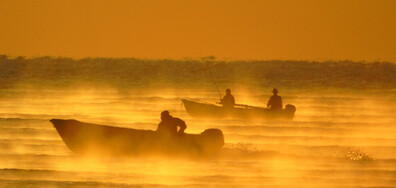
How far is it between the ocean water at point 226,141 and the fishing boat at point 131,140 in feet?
0.84

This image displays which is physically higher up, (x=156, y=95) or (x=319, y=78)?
(x=319, y=78)

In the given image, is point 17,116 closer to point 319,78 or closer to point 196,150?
point 196,150

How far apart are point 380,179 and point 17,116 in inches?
804

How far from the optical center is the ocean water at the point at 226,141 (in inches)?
945

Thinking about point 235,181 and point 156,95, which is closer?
point 235,181

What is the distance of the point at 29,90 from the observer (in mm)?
63906

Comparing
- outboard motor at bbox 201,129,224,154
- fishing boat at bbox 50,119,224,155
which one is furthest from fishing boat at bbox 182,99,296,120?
outboard motor at bbox 201,129,224,154

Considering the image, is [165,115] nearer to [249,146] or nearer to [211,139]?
[211,139]

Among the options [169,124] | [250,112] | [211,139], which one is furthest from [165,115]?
[250,112]

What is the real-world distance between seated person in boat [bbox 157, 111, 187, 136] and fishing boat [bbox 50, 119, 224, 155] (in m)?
0.15

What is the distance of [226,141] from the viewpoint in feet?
106

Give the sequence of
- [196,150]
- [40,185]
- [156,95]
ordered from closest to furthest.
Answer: [40,185]
[196,150]
[156,95]

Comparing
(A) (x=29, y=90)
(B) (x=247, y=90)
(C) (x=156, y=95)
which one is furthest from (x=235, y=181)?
(B) (x=247, y=90)

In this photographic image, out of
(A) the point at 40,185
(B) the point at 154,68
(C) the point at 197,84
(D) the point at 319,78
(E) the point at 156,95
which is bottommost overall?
(A) the point at 40,185
